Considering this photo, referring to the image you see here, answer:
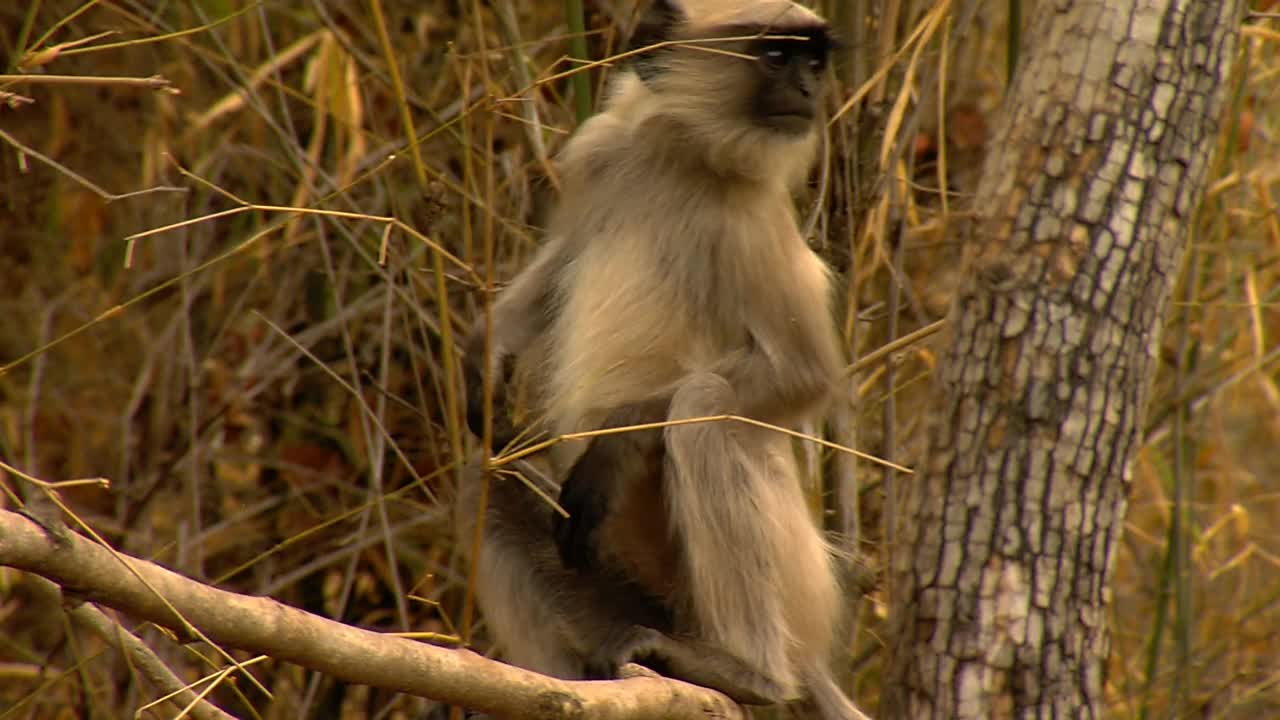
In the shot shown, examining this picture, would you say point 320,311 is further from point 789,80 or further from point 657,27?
point 789,80

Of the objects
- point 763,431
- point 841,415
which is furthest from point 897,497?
point 763,431

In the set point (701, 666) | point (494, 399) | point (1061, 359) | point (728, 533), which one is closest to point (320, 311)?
point (494, 399)

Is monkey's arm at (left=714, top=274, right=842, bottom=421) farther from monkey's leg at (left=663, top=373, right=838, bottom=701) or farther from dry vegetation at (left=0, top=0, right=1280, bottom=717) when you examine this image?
dry vegetation at (left=0, top=0, right=1280, bottom=717)

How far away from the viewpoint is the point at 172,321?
235 inches

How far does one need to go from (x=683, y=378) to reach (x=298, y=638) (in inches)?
75.1

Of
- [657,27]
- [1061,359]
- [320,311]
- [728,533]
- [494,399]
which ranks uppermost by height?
[657,27]

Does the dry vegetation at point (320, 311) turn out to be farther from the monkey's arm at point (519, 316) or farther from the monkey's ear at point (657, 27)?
the monkey's ear at point (657, 27)

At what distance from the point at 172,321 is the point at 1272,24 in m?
4.15

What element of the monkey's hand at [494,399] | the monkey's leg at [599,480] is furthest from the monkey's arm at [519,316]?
the monkey's leg at [599,480]

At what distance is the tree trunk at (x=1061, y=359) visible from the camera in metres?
3.76

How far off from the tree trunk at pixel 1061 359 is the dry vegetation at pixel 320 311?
3.16ft

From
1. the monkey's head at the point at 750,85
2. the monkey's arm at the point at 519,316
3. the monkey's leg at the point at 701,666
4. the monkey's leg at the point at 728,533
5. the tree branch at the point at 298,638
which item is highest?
the monkey's head at the point at 750,85

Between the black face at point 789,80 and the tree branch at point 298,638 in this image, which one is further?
the black face at point 789,80

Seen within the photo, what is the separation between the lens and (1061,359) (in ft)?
12.3
